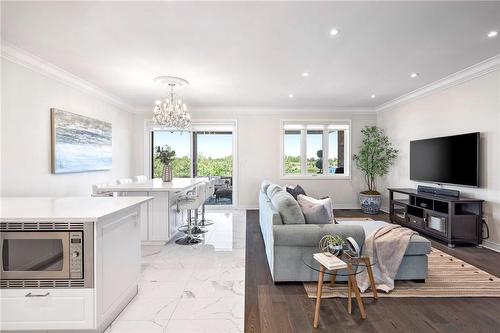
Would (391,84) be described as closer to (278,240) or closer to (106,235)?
(278,240)

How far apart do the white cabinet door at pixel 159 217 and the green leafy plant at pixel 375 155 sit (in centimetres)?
490

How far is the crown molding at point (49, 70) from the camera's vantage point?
3.17m

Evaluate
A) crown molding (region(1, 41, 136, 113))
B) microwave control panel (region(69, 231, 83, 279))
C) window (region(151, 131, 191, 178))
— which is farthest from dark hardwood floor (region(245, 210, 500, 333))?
window (region(151, 131, 191, 178))

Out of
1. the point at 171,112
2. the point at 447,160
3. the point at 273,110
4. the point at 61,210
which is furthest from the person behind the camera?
the point at 273,110

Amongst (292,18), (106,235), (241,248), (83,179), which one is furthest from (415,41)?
(83,179)

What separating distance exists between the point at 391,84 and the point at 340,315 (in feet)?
14.0

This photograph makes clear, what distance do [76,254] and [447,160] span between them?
5.33 meters

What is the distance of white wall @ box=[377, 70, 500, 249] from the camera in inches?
145

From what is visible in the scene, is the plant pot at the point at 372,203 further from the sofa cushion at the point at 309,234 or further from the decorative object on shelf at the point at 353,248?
the decorative object on shelf at the point at 353,248

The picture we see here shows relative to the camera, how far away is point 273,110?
266 inches

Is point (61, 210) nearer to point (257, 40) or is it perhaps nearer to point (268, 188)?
point (257, 40)

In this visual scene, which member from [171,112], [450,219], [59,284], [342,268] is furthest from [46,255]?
[450,219]

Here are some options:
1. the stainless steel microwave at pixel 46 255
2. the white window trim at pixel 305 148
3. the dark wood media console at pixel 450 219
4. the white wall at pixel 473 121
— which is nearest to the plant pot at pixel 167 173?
the stainless steel microwave at pixel 46 255

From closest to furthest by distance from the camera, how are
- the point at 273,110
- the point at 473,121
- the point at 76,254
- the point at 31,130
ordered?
the point at 76,254
the point at 31,130
the point at 473,121
the point at 273,110
